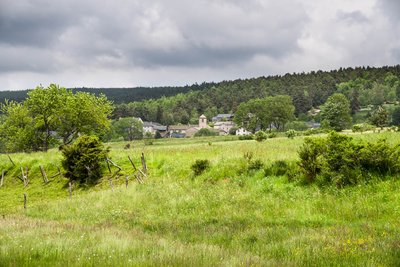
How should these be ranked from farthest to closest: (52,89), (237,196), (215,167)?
(52,89)
(215,167)
(237,196)

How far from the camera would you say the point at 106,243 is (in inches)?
328

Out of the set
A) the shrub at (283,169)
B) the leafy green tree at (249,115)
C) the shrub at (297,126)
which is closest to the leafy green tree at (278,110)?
the shrub at (297,126)

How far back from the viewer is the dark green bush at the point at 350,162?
607 inches

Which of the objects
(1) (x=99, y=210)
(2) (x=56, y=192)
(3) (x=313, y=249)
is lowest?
(2) (x=56, y=192)

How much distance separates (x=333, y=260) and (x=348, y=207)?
6697mm

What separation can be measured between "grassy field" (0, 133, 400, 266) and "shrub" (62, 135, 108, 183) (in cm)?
686

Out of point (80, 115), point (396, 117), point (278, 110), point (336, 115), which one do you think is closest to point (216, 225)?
point (80, 115)

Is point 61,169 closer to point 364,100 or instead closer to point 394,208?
point 394,208

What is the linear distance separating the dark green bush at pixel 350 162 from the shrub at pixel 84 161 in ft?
61.5

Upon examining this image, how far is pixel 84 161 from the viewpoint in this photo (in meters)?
30.5

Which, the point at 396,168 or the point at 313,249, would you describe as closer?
the point at 313,249

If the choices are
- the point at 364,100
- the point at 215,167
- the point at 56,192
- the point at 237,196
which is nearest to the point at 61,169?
the point at 56,192

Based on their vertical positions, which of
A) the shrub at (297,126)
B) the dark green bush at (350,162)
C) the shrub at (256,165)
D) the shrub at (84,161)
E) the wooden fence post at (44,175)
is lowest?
the shrub at (297,126)

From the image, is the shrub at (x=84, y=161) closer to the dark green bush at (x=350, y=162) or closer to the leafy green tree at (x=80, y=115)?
the dark green bush at (x=350, y=162)
